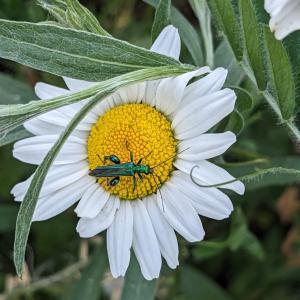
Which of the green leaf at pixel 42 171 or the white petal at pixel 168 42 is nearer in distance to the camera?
the green leaf at pixel 42 171

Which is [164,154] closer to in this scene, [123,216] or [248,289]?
[123,216]

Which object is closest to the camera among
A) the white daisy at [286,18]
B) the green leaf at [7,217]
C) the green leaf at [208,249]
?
the white daisy at [286,18]

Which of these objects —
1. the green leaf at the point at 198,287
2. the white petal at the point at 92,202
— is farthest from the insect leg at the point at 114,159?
the green leaf at the point at 198,287

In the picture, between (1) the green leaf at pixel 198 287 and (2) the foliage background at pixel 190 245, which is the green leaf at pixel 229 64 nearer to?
(2) the foliage background at pixel 190 245

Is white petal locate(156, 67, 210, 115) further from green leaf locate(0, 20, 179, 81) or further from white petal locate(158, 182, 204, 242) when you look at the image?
white petal locate(158, 182, 204, 242)

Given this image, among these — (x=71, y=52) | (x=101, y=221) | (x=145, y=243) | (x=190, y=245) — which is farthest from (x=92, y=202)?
(x=190, y=245)

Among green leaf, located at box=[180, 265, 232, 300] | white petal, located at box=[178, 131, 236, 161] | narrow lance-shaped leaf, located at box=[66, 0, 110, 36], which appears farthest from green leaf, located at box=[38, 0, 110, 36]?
green leaf, located at box=[180, 265, 232, 300]
